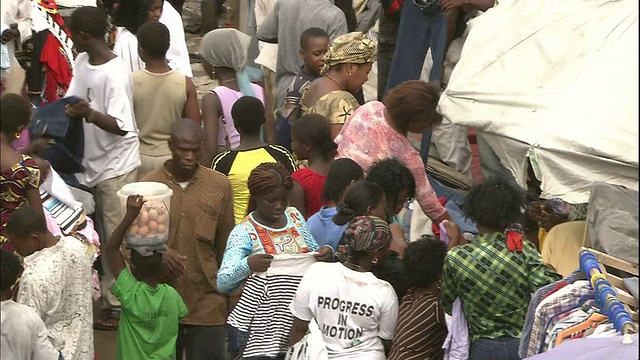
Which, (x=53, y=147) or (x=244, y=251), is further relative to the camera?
(x=53, y=147)

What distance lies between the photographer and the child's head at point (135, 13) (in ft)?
30.7

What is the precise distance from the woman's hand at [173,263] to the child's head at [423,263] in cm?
120

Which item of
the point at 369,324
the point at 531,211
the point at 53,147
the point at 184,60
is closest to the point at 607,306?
the point at 369,324

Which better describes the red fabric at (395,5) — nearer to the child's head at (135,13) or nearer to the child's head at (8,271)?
the child's head at (135,13)

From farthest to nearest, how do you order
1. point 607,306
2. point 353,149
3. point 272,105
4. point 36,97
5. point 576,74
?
point 272,105 → point 36,97 → point 353,149 → point 576,74 → point 607,306

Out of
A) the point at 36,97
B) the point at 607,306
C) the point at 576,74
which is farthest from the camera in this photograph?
the point at 36,97

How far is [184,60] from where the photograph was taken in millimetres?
9508

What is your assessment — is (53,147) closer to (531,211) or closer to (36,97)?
(36,97)

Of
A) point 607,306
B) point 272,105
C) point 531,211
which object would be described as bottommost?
point 272,105

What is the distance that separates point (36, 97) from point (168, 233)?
8.38ft

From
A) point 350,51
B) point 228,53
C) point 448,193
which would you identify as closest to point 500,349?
point 350,51

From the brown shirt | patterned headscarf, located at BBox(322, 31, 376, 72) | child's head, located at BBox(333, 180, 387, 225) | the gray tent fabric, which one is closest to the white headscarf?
patterned headscarf, located at BBox(322, 31, 376, 72)

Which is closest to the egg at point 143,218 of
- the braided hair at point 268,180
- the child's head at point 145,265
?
the child's head at point 145,265

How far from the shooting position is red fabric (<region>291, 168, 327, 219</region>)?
7.44m
